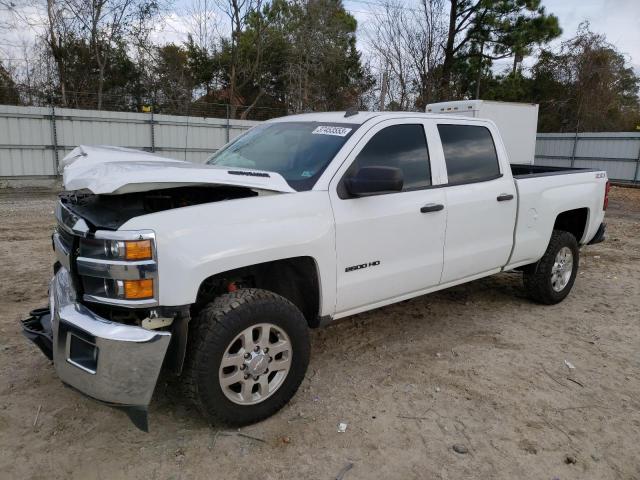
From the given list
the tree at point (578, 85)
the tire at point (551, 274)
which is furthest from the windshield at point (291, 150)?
the tree at point (578, 85)

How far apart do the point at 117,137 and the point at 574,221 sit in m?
13.6

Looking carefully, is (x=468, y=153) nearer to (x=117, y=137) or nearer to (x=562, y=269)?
(x=562, y=269)

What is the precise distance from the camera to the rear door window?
4277 mm

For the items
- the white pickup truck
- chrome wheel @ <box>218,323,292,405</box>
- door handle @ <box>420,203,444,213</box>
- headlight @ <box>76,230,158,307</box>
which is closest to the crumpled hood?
the white pickup truck

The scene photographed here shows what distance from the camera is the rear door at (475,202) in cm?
420

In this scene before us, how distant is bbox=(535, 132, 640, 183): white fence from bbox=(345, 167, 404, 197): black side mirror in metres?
19.8

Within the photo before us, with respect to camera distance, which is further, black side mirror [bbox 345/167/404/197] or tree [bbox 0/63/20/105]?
tree [bbox 0/63/20/105]

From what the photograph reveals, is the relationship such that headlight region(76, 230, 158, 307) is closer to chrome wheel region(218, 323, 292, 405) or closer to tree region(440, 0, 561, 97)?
chrome wheel region(218, 323, 292, 405)

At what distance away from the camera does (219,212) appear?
286 centimetres

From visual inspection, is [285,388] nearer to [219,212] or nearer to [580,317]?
[219,212]

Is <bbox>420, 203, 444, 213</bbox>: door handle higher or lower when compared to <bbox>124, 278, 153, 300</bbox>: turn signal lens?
higher

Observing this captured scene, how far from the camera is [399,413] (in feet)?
10.9

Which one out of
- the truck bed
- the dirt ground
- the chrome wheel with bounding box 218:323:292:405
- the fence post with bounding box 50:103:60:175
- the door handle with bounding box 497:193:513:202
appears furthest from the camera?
the fence post with bounding box 50:103:60:175

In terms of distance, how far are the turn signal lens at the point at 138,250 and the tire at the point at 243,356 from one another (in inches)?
19.9
